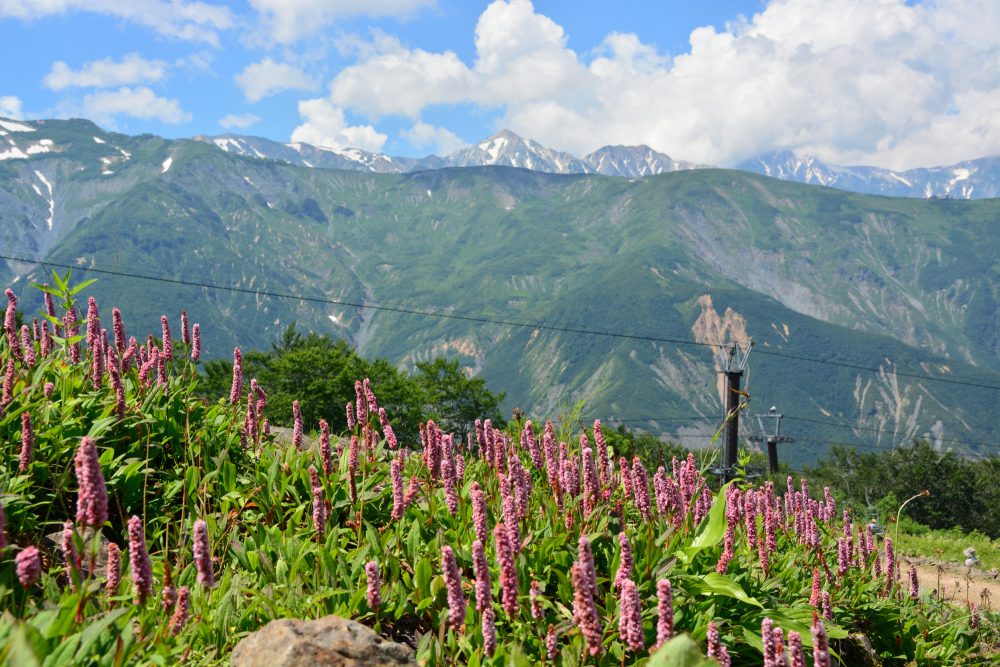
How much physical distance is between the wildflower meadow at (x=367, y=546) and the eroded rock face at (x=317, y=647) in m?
0.26

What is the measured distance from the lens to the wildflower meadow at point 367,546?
3.79 meters

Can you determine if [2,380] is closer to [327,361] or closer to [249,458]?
[249,458]

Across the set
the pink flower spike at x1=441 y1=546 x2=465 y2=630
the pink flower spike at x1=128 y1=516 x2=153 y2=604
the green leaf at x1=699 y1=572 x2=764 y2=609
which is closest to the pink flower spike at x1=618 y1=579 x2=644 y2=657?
the pink flower spike at x1=441 y1=546 x2=465 y2=630

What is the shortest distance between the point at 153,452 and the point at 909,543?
31.0 metres

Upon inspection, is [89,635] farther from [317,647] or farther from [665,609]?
[665,609]

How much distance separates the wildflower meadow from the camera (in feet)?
12.4

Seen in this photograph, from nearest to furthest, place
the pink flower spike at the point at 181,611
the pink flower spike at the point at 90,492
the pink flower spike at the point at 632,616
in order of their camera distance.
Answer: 1. the pink flower spike at the point at 90,492
2. the pink flower spike at the point at 632,616
3. the pink flower spike at the point at 181,611

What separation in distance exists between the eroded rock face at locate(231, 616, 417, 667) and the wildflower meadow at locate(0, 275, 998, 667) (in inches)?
10.1

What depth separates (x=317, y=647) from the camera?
381 centimetres

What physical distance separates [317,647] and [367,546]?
4.92 ft

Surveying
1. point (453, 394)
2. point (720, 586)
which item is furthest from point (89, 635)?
point (453, 394)

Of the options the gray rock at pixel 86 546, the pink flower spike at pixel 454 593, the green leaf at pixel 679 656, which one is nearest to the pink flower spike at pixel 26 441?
the gray rock at pixel 86 546

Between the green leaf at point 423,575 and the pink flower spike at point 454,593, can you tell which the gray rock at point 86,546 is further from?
the pink flower spike at point 454,593

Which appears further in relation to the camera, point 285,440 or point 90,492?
point 285,440
